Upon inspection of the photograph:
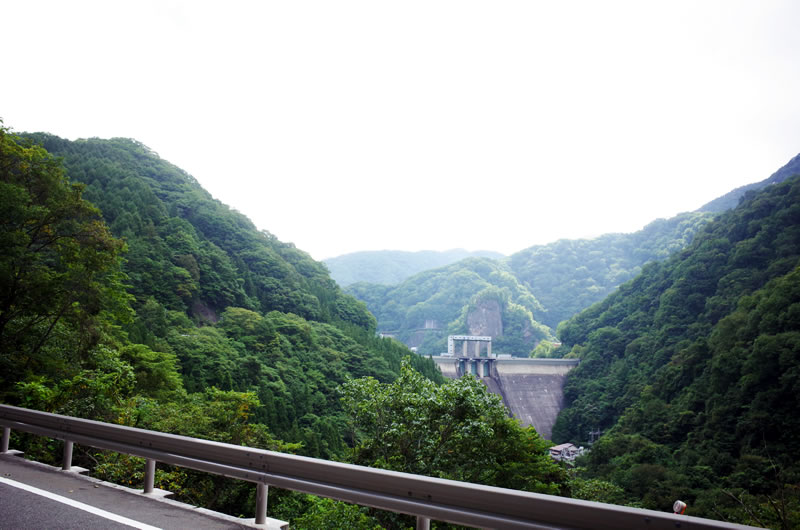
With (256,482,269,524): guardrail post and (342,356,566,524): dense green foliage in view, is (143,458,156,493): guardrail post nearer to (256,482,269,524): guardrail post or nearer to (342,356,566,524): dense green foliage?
(256,482,269,524): guardrail post

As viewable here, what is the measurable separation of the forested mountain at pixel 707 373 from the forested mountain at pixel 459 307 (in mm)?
44461

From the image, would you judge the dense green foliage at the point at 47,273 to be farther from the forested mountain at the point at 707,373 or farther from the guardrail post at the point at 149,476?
the forested mountain at the point at 707,373

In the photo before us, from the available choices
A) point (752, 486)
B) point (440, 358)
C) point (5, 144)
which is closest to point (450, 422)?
point (5, 144)

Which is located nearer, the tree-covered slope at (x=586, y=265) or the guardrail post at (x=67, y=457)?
the guardrail post at (x=67, y=457)

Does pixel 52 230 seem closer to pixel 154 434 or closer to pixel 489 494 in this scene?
pixel 154 434

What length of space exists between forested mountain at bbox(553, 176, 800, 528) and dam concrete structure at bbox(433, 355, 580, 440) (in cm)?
167

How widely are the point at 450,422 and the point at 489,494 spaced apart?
9.54 meters

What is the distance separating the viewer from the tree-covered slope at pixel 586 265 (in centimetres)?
12681

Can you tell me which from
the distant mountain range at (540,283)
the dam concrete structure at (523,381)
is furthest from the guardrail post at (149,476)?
the distant mountain range at (540,283)

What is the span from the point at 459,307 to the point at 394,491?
427 ft

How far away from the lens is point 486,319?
112 m

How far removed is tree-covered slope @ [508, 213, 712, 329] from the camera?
127m

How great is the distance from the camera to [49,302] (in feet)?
36.6

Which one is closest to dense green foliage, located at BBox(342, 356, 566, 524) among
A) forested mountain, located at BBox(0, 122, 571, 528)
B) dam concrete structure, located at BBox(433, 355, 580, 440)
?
forested mountain, located at BBox(0, 122, 571, 528)
